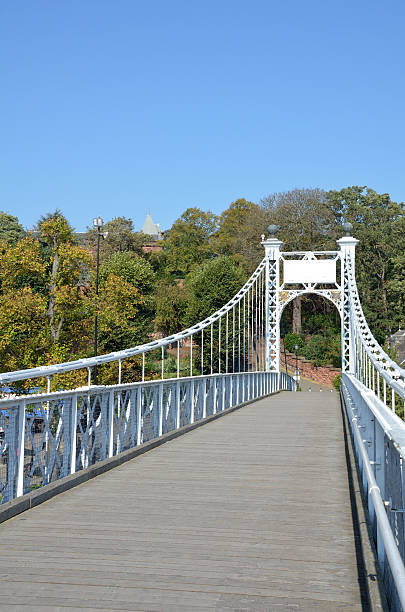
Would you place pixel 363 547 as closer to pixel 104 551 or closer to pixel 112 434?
pixel 104 551

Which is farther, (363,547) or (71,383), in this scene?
(71,383)

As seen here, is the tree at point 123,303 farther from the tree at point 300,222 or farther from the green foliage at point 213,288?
the tree at point 300,222

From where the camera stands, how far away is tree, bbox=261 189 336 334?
165 ft

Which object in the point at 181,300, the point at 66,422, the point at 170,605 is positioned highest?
the point at 181,300

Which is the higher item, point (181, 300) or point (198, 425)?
point (181, 300)

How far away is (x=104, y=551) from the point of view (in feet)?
14.2

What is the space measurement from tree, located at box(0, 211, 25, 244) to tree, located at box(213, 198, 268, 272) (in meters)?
15.9

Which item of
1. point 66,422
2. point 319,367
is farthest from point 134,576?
point 319,367

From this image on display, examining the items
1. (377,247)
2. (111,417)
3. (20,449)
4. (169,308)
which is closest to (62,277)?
(111,417)

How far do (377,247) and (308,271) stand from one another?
2719cm

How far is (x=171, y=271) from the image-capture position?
65688 mm

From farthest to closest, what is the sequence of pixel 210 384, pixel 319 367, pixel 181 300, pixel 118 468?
1. pixel 181 300
2. pixel 319 367
3. pixel 210 384
4. pixel 118 468

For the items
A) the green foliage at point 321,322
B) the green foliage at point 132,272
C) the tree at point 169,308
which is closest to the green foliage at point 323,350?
the green foliage at point 321,322

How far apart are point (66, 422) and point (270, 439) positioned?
15.7ft
